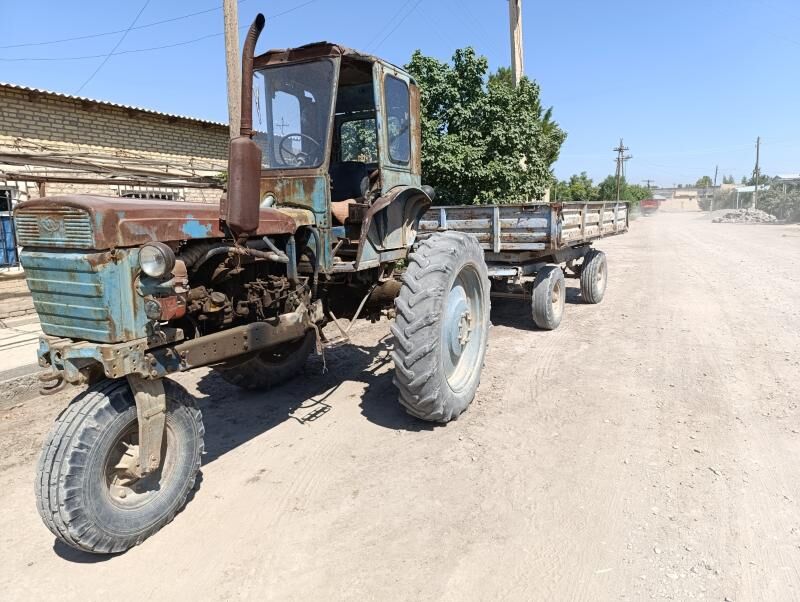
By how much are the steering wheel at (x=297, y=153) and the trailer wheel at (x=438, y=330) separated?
102 centimetres

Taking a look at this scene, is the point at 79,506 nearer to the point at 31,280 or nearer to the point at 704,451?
the point at 31,280

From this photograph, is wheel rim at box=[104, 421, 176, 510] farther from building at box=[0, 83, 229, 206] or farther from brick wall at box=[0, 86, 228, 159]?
brick wall at box=[0, 86, 228, 159]

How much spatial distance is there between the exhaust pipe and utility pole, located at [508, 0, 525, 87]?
13.0m

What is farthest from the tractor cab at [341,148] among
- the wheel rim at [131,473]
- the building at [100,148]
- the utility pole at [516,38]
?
the utility pole at [516,38]

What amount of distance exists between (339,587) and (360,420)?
6.21 feet

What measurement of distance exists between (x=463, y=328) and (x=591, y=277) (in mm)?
5140

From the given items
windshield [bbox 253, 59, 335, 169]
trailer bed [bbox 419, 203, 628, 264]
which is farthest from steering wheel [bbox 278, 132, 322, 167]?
trailer bed [bbox 419, 203, 628, 264]

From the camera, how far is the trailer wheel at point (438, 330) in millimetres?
3801

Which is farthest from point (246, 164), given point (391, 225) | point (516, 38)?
point (516, 38)

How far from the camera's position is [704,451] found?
371 centimetres

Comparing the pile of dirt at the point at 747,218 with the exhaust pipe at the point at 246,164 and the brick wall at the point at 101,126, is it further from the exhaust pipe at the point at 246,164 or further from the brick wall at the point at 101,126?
the exhaust pipe at the point at 246,164

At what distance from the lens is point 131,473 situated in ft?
8.96

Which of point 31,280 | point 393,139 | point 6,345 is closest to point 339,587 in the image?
point 31,280

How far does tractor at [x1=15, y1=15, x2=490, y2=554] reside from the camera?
2.56m
